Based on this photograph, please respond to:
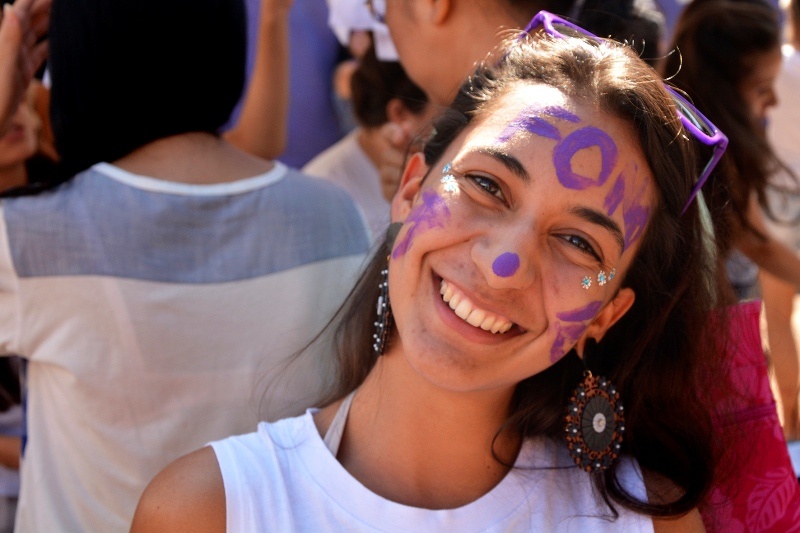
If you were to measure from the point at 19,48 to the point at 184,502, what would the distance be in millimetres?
1296

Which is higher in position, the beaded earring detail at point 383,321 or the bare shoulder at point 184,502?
the beaded earring detail at point 383,321

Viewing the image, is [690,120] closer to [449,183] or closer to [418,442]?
[449,183]

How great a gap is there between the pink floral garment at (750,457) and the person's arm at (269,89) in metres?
1.60

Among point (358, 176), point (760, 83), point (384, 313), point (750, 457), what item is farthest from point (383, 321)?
point (760, 83)

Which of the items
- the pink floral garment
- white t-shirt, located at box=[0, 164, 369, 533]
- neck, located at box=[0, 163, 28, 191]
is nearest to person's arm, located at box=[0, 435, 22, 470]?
white t-shirt, located at box=[0, 164, 369, 533]

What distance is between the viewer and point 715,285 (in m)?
1.96

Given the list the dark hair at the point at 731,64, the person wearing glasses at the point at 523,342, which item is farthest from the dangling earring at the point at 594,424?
the dark hair at the point at 731,64

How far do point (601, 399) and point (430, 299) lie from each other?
449 millimetres

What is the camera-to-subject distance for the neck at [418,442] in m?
1.74

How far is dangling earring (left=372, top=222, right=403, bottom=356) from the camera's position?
5.92 feet

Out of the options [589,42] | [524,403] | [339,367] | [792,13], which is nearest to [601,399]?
[524,403]

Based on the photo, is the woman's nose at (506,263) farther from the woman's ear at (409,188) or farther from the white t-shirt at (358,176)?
the white t-shirt at (358,176)

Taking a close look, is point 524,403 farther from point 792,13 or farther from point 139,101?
point 792,13

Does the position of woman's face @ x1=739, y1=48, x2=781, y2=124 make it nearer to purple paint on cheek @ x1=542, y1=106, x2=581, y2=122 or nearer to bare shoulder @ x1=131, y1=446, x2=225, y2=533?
purple paint on cheek @ x1=542, y1=106, x2=581, y2=122
